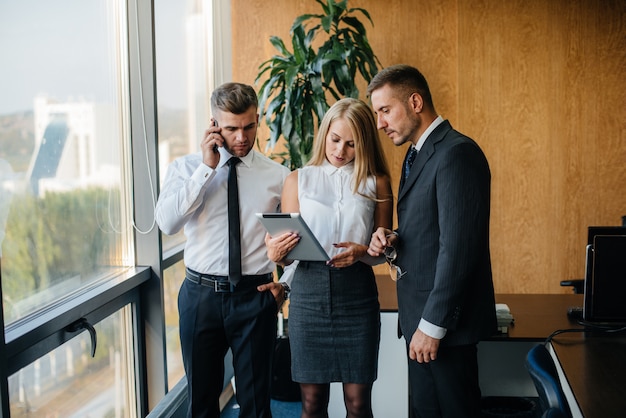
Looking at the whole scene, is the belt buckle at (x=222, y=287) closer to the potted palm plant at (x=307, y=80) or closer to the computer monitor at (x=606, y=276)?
the computer monitor at (x=606, y=276)

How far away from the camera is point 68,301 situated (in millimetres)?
2479

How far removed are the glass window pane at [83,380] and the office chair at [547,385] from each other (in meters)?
1.64

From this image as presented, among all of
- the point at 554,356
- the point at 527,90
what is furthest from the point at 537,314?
the point at 527,90

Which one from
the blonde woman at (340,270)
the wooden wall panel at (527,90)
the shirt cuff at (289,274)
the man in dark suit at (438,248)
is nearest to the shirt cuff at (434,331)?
the man in dark suit at (438,248)

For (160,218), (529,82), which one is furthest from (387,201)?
(529,82)

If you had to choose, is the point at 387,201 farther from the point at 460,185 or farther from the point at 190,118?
the point at 190,118

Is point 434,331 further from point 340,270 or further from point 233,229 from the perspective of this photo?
point 233,229

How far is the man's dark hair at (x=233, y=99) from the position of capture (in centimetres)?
234

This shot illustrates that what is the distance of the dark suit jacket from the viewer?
6.61ft

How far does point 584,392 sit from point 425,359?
0.48 m

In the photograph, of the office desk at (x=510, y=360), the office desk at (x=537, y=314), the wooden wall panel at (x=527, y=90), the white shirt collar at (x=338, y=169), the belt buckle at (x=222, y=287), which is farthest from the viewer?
the wooden wall panel at (x=527, y=90)

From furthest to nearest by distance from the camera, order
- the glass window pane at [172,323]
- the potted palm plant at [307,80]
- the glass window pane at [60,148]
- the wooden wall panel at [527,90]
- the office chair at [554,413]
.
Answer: the wooden wall panel at [527,90] < the potted palm plant at [307,80] < the glass window pane at [172,323] < the glass window pane at [60,148] < the office chair at [554,413]

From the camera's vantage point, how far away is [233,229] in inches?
95.6

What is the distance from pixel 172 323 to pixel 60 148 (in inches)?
57.7
